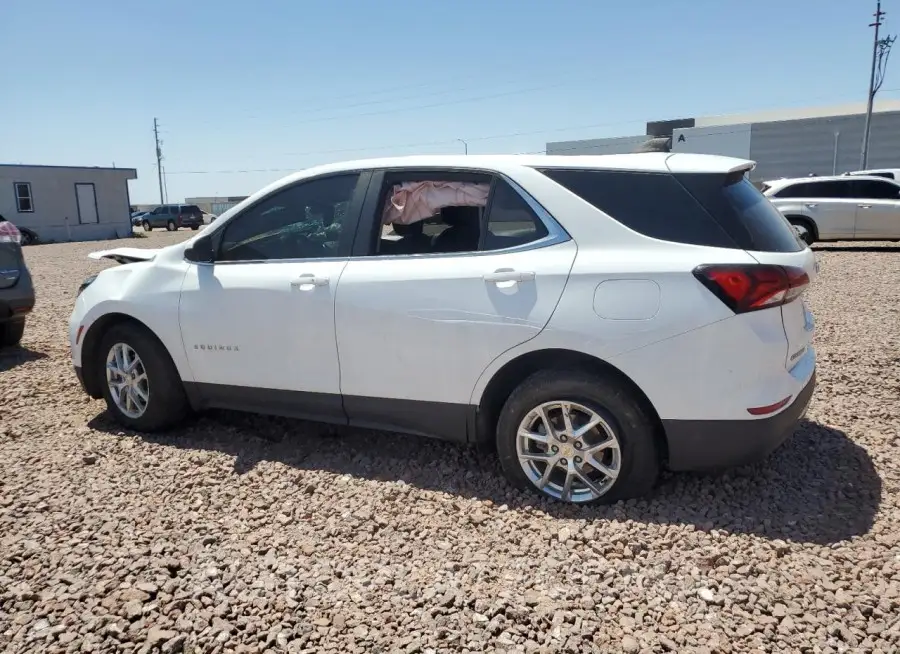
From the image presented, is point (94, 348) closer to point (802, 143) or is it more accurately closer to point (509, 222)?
point (509, 222)

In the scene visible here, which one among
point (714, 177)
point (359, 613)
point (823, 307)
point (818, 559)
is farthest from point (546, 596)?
point (823, 307)

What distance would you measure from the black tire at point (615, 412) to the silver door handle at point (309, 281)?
1232 millimetres

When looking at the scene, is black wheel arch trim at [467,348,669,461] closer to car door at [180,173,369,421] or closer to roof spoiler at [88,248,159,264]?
car door at [180,173,369,421]

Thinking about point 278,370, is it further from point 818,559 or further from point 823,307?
point 823,307

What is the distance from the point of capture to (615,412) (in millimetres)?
3234

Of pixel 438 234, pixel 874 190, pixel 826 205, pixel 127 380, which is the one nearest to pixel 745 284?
pixel 438 234

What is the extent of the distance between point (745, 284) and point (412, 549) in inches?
73.4

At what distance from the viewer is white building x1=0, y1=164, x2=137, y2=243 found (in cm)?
3122

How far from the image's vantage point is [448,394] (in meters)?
3.60

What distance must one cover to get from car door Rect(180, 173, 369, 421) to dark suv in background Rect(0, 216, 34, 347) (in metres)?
3.44

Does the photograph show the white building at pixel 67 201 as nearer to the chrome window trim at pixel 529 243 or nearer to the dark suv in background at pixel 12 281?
the dark suv in background at pixel 12 281

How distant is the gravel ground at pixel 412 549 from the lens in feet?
8.42

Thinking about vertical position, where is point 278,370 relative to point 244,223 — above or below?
below

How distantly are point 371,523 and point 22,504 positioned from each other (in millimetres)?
1850
